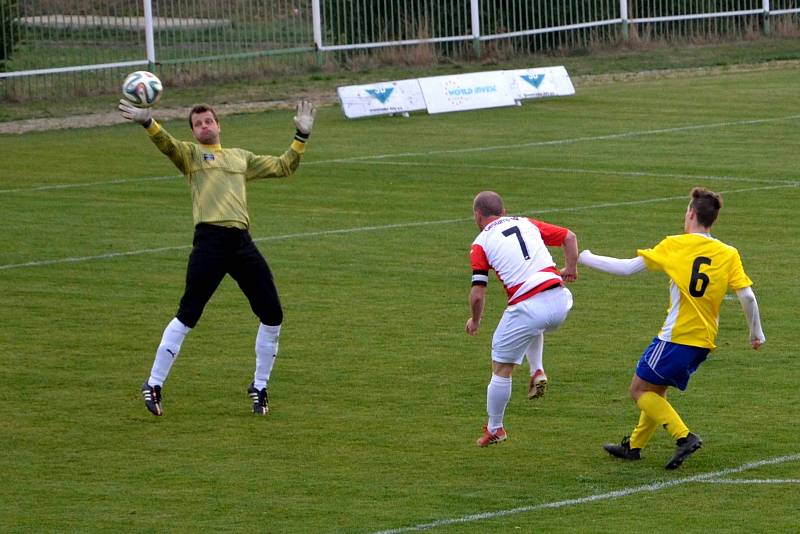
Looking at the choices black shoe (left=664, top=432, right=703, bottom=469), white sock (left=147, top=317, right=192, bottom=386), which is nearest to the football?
white sock (left=147, top=317, right=192, bottom=386)

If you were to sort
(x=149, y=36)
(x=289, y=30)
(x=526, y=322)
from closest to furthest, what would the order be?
(x=526, y=322), (x=149, y=36), (x=289, y=30)

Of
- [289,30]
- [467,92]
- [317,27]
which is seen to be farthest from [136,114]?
[289,30]

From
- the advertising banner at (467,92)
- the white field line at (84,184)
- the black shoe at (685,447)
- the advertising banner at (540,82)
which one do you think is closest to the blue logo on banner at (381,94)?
the advertising banner at (467,92)

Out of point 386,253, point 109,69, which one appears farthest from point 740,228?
point 109,69

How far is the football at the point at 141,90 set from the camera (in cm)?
1298

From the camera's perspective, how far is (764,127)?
30.0m

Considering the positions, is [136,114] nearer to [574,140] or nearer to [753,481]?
[753,481]

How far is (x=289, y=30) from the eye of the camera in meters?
39.8

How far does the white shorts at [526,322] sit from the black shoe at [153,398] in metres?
2.97

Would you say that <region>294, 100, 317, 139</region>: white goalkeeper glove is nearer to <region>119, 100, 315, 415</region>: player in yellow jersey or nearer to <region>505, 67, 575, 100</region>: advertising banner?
<region>119, 100, 315, 415</region>: player in yellow jersey

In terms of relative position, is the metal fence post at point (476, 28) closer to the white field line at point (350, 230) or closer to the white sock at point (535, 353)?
the white field line at point (350, 230)

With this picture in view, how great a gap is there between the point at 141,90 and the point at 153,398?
107 inches

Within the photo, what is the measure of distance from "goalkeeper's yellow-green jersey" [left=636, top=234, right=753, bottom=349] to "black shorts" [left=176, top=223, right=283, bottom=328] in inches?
131

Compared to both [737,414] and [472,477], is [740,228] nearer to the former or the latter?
[737,414]
